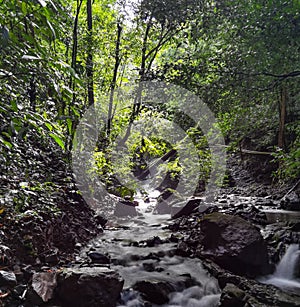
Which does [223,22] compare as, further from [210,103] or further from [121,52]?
[121,52]

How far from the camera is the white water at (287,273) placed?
4.42 meters

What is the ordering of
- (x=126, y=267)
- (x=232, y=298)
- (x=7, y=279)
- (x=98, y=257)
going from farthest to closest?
(x=126, y=267), (x=98, y=257), (x=232, y=298), (x=7, y=279)

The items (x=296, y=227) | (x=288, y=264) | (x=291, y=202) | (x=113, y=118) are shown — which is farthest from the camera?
(x=113, y=118)

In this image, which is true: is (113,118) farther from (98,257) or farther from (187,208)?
(98,257)

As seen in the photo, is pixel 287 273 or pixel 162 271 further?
pixel 162 271

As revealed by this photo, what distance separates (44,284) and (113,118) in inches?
259

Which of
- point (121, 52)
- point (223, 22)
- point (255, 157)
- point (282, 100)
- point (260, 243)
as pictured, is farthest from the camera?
point (255, 157)

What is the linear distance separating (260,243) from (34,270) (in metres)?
3.63

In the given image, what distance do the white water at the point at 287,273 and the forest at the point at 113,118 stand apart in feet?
0.26

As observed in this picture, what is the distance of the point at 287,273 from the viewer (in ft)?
15.4

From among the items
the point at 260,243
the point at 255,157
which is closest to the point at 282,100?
the point at 255,157

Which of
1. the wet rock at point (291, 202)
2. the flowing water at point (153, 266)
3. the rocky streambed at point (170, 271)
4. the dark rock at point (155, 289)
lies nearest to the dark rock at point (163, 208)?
the flowing water at point (153, 266)

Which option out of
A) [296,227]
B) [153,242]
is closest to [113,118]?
[153,242]

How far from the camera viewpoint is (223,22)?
5.54 metres
